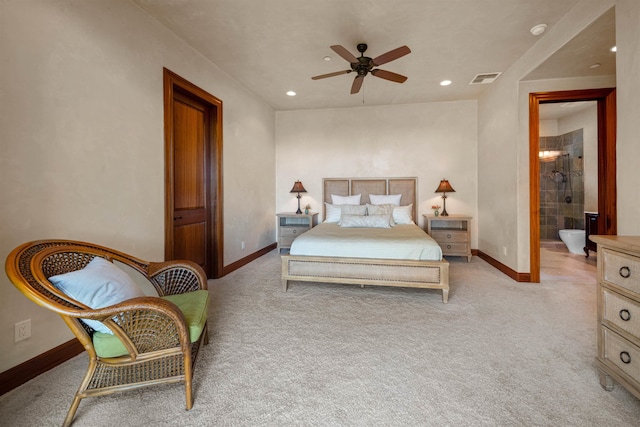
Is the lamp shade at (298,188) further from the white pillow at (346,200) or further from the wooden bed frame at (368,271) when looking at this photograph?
the wooden bed frame at (368,271)

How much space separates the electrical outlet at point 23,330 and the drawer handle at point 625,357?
3.40 metres

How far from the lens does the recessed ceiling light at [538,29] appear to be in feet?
9.09

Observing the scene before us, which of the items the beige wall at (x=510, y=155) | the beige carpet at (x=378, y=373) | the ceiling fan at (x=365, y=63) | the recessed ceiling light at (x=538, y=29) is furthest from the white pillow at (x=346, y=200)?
the recessed ceiling light at (x=538, y=29)

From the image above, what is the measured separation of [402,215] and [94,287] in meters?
4.12

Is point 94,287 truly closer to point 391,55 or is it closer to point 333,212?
Result: point 391,55

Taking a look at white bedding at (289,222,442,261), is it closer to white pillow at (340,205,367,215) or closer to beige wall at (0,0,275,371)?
white pillow at (340,205,367,215)

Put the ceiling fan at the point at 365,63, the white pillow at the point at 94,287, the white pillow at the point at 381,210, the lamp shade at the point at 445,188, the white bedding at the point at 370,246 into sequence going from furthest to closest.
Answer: the lamp shade at the point at 445,188 → the white pillow at the point at 381,210 → the white bedding at the point at 370,246 → the ceiling fan at the point at 365,63 → the white pillow at the point at 94,287

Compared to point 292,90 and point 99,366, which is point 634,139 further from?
point 292,90

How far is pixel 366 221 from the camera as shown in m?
4.22

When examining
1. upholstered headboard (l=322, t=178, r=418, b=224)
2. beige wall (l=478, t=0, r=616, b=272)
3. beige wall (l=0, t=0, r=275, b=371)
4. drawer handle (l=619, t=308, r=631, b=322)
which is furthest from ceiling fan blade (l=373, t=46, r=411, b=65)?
upholstered headboard (l=322, t=178, r=418, b=224)

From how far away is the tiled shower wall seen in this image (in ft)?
19.4

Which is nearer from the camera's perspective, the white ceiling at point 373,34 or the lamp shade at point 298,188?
the white ceiling at point 373,34

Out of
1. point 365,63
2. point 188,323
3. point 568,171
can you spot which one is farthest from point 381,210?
point 568,171

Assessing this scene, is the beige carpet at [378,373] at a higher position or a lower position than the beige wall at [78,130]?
lower
